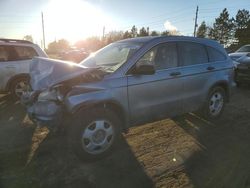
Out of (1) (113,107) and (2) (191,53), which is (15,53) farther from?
(2) (191,53)

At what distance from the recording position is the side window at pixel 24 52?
7844 mm

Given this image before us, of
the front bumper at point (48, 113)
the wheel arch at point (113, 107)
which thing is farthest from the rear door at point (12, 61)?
the wheel arch at point (113, 107)

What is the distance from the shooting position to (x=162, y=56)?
473 centimetres

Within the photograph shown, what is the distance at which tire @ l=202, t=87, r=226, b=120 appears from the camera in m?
5.70

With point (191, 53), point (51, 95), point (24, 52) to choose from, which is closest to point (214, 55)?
point (191, 53)

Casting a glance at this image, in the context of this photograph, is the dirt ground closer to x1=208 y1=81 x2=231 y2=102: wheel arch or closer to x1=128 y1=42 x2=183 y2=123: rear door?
x1=128 y1=42 x2=183 y2=123: rear door

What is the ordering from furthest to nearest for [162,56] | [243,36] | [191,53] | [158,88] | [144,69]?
1. [243,36]
2. [191,53]
3. [162,56]
4. [158,88]
5. [144,69]

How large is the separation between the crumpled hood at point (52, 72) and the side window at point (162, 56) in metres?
1.14

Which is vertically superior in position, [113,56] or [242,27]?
[242,27]

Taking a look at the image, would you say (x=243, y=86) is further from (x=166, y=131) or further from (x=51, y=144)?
(x=51, y=144)

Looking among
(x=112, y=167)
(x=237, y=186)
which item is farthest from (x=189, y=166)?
(x=112, y=167)

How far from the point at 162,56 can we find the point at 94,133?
1905 mm

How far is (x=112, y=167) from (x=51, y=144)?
1.40 metres

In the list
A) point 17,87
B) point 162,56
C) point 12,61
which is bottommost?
point 17,87
